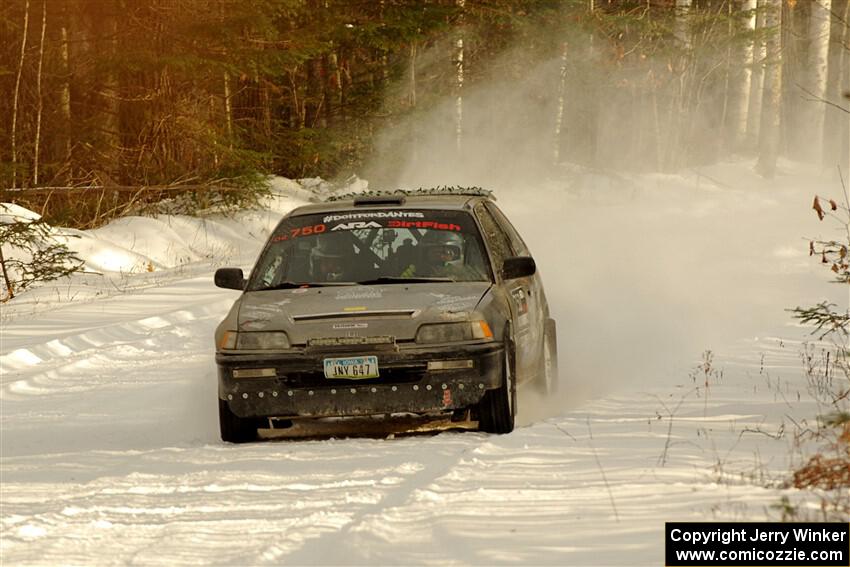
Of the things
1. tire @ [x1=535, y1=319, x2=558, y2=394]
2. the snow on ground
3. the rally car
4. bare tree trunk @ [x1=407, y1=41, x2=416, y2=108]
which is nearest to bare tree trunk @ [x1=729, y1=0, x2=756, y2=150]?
bare tree trunk @ [x1=407, y1=41, x2=416, y2=108]

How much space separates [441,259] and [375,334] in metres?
1.20

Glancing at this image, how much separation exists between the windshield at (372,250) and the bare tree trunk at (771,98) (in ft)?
104

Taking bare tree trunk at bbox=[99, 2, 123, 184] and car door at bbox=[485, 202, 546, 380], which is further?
bare tree trunk at bbox=[99, 2, 123, 184]

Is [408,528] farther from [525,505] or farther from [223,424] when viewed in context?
[223,424]

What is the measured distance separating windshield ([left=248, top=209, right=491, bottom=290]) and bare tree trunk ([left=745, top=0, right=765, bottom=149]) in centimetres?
3103

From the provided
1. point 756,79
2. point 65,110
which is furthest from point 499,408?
point 756,79

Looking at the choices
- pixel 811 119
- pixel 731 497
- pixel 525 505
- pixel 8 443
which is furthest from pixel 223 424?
pixel 811 119

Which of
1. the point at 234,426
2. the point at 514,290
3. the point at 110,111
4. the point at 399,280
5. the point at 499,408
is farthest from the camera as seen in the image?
the point at 110,111

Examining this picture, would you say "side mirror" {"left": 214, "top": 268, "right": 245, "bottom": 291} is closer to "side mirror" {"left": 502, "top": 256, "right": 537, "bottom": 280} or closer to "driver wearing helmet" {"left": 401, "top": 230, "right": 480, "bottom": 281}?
"driver wearing helmet" {"left": 401, "top": 230, "right": 480, "bottom": 281}

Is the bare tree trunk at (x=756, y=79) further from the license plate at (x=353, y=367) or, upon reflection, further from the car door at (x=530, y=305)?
the license plate at (x=353, y=367)

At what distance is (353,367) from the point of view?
8.17 meters

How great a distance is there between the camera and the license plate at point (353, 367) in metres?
8.16

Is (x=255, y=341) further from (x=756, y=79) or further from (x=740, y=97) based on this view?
(x=756, y=79)

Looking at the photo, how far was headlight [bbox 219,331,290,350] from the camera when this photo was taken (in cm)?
828
